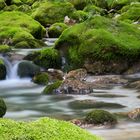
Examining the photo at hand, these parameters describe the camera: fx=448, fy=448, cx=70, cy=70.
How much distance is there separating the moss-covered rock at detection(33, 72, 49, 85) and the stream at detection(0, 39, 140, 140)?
23 cm

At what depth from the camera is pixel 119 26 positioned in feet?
72.2

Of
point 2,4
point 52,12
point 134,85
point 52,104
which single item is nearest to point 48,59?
point 134,85

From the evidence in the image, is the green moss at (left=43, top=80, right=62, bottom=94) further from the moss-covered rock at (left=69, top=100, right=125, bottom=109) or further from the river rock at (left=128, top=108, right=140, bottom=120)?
the river rock at (left=128, top=108, right=140, bottom=120)

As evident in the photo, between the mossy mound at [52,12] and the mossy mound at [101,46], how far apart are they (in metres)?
13.0

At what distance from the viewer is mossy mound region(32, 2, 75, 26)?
1353 inches

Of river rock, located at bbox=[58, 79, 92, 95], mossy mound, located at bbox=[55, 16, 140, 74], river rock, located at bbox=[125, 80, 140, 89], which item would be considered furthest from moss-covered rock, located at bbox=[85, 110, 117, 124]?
mossy mound, located at bbox=[55, 16, 140, 74]

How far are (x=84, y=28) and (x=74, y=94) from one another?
714 cm

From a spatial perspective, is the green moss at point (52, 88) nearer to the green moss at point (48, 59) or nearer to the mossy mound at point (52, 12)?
the green moss at point (48, 59)

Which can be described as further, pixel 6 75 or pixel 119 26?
pixel 119 26

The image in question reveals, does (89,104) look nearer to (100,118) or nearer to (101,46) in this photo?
(100,118)

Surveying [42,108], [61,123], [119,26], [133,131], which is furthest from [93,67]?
[61,123]

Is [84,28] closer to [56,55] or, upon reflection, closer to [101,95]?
[56,55]

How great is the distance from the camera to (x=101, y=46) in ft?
65.2

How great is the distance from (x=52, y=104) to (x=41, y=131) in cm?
952
